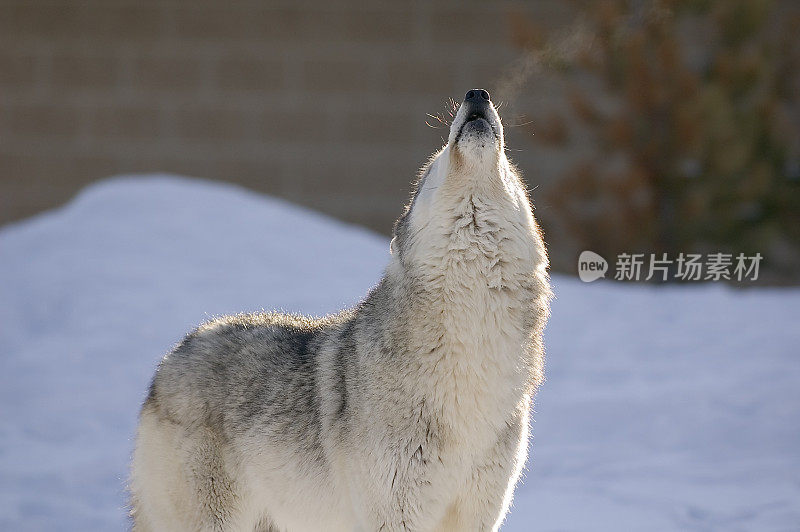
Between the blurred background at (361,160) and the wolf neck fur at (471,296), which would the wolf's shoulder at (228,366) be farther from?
the blurred background at (361,160)

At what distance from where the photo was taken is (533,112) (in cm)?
1074

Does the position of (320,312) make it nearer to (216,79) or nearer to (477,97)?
(216,79)

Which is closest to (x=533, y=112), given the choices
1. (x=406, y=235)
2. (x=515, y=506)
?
(x=515, y=506)

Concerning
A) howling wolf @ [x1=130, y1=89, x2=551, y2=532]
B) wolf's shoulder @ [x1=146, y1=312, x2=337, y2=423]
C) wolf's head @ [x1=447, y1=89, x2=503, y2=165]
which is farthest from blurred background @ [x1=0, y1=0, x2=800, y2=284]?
wolf's head @ [x1=447, y1=89, x2=503, y2=165]

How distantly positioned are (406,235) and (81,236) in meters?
6.04

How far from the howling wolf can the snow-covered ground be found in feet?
6.57

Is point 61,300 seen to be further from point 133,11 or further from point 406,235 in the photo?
point 406,235

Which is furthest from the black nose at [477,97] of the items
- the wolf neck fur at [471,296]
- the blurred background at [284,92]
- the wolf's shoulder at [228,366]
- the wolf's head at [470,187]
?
the blurred background at [284,92]

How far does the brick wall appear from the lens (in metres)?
11.0

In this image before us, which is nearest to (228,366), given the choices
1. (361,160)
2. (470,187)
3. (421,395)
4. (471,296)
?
(421,395)

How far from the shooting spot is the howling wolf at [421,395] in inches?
141

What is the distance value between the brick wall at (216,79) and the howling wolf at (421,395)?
723 centimetres

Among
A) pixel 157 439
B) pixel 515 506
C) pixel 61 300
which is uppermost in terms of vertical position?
pixel 61 300

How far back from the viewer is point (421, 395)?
359cm
